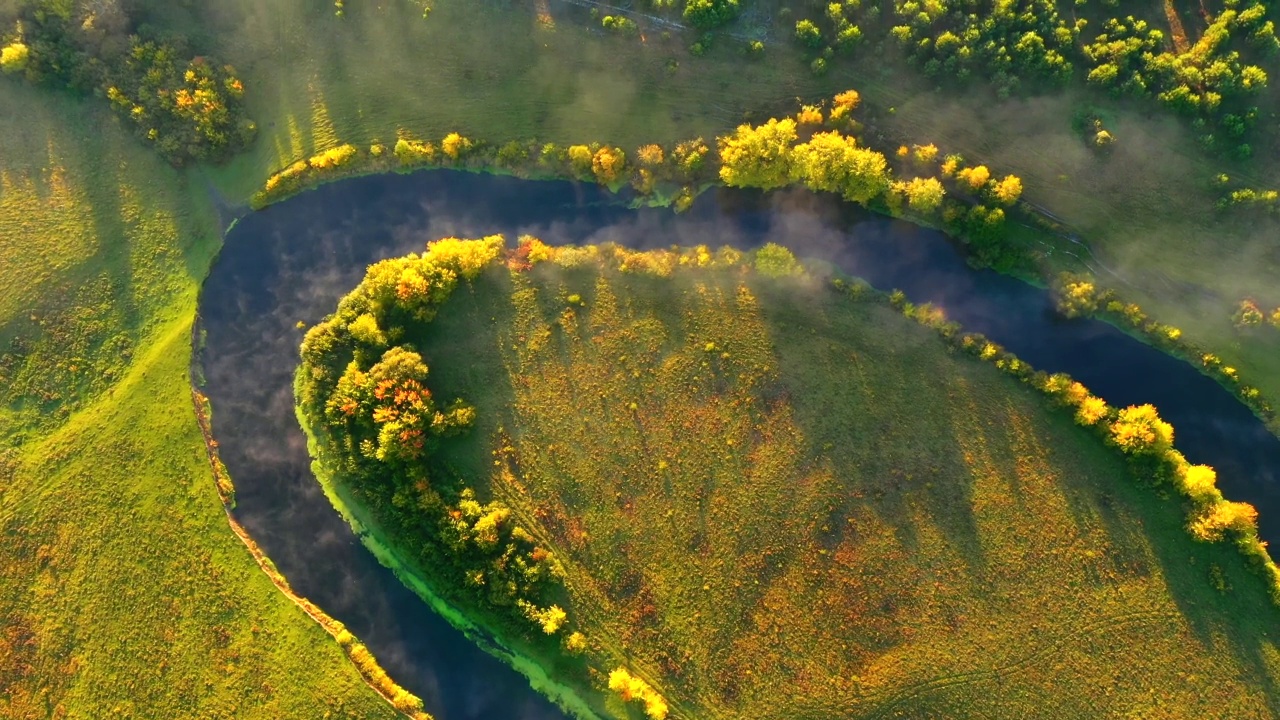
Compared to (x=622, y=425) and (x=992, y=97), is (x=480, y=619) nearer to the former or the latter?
(x=622, y=425)

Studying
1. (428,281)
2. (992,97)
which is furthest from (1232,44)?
(428,281)

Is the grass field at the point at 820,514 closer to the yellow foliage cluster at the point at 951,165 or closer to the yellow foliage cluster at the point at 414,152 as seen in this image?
the yellow foliage cluster at the point at 951,165

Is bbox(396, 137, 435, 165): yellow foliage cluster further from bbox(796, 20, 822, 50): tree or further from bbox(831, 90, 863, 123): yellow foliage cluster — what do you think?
bbox(831, 90, 863, 123): yellow foliage cluster

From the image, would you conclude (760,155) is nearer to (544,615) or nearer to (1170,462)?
(1170,462)

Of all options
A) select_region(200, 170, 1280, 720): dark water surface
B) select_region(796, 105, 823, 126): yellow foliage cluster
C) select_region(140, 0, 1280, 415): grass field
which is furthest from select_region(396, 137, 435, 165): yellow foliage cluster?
select_region(796, 105, 823, 126): yellow foliage cluster

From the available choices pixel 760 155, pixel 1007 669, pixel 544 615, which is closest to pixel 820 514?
pixel 1007 669
